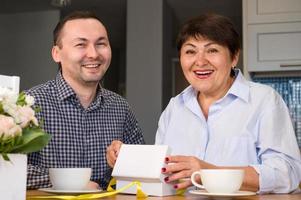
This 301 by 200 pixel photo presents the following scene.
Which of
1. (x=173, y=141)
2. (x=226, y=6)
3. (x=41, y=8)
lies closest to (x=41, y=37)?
(x=41, y=8)

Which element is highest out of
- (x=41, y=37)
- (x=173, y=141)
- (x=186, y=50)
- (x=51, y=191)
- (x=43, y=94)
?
(x=41, y=37)

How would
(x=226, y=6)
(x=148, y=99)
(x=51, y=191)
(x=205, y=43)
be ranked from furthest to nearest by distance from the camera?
1. (x=226, y=6)
2. (x=148, y=99)
3. (x=205, y=43)
4. (x=51, y=191)

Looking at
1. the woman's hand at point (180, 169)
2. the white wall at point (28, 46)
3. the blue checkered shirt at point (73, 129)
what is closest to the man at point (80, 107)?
the blue checkered shirt at point (73, 129)

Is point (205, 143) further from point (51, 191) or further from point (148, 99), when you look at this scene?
point (148, 99)

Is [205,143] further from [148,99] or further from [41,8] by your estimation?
[41,8]

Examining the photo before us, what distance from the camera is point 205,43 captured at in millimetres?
1460

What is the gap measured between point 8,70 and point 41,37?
572mm

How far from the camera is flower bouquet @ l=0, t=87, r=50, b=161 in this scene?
804mm

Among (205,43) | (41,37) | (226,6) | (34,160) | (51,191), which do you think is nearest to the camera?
(51,191)

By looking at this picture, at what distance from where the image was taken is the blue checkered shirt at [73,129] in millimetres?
1640

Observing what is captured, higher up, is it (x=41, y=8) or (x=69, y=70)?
(x=41, y=8)

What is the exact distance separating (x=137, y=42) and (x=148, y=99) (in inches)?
22.9

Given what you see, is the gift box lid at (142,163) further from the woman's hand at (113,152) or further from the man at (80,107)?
the man at (80,107)

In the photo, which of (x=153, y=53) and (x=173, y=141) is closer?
(x=173, y=141)
